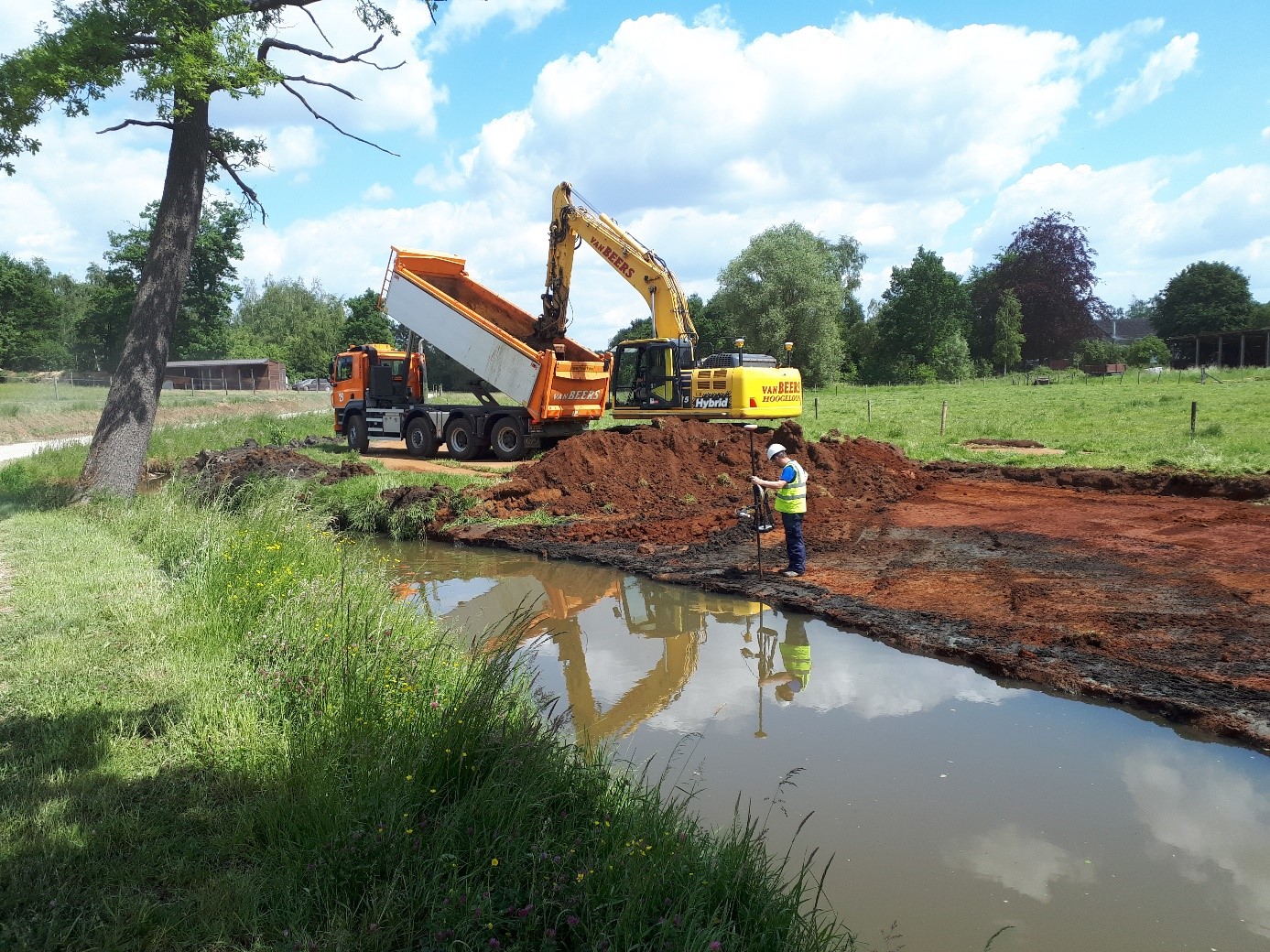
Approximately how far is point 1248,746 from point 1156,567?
430cm

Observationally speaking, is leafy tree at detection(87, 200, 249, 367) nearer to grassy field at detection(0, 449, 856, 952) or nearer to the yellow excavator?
the yellow excavator

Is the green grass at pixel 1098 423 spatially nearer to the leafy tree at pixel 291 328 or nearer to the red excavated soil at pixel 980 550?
the red excavated soil at pixel 980 550

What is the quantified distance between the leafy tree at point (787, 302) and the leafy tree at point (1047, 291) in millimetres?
20791

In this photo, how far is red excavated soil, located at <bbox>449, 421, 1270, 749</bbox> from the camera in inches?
265

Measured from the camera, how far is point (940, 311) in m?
70.0

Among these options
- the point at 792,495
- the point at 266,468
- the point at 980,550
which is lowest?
the point at 980,550

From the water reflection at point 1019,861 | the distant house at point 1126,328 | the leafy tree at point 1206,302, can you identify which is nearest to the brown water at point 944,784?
the water reflection at point 1019,861

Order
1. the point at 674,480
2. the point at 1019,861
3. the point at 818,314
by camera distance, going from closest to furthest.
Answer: the point at 1019,861
the point at 674,480
the point at 818,314

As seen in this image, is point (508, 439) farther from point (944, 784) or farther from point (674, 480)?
point (944, 784)

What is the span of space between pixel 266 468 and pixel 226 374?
5440 cm

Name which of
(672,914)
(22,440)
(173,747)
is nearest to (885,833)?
(672,914)

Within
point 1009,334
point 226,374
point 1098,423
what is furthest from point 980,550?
point 226,374

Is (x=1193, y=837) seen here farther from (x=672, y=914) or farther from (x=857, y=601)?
(x=857, y=601)

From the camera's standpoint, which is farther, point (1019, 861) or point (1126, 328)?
point (1126, 328)
